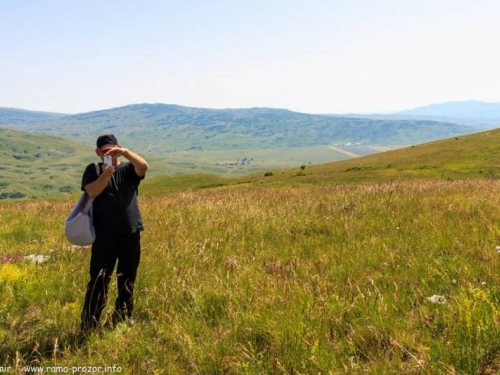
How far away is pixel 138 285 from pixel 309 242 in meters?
3.23

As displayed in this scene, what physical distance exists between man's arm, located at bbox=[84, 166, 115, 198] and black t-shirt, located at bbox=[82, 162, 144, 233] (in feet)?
0.51

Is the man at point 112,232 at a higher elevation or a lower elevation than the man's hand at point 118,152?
lower

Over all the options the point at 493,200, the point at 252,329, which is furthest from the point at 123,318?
the point at 493,200

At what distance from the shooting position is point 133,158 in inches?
189

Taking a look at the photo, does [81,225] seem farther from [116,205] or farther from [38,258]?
[38,258]

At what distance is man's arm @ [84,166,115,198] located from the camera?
4469 millimetres

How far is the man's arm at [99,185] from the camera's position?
4469 mm

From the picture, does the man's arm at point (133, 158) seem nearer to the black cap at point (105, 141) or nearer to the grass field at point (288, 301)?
the black cap at point (105, 141)

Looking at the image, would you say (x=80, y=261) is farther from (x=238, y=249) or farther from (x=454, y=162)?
(x=454, y=162)

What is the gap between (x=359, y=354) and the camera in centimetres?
348

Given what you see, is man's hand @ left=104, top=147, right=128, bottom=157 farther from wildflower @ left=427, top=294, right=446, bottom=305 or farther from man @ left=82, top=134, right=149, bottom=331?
wildflower @ left=427, top=294, right=446, bottom=305

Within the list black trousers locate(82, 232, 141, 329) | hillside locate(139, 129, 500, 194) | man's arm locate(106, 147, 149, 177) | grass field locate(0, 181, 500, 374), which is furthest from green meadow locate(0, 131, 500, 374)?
hillside locate(139, 129, 500, 194)

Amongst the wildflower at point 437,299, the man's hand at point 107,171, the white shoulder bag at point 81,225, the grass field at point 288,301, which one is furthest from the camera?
the white shoulder bag at point 81,225

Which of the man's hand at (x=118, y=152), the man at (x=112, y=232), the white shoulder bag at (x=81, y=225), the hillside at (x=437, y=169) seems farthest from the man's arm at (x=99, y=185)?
the hillside at (x=437, y=169)
